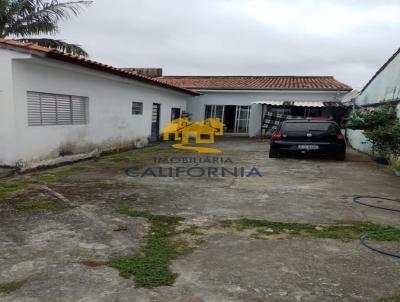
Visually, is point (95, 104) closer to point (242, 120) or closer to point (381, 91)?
point (381, 91)

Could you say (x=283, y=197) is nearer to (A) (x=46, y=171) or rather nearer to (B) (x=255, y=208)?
(B) (x=255, y=208)

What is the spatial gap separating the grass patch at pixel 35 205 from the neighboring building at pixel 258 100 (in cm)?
1624

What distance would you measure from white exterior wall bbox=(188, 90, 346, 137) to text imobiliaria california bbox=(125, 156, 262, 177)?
35.0 feet

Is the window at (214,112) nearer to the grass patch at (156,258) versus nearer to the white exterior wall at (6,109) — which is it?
the white exterior wall at (6,109)

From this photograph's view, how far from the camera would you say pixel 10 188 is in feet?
22.5

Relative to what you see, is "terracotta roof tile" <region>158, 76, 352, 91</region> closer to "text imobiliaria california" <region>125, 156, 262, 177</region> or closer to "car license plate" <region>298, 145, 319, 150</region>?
"car license plate" <region>298, 145, 319, 150</region>

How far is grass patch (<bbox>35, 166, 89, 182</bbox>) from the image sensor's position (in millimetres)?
7874

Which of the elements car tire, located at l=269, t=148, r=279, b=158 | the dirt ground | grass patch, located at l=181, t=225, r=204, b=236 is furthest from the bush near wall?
grass patch, located at l=181, t=225, r=204, b=236

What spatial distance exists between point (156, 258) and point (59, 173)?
18.6 feet

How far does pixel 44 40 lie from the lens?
13.9 meters

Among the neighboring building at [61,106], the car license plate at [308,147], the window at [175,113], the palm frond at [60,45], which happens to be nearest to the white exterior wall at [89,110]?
the neighboring building at [61,106]

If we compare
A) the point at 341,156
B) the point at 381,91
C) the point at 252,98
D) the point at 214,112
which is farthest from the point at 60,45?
the point at 252,98

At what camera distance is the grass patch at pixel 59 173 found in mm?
7874

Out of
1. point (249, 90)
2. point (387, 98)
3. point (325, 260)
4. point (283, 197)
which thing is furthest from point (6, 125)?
point (249, 90)
